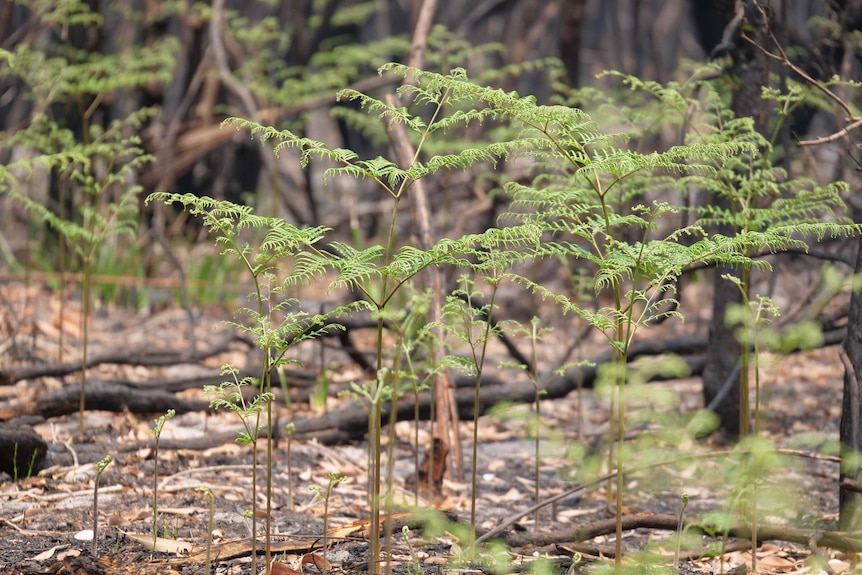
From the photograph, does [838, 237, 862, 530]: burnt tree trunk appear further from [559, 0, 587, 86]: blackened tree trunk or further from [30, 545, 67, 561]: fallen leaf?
[559, 0, 587, 86]: blackened tree trunk

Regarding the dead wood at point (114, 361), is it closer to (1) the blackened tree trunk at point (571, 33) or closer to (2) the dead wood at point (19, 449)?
(2) the dead wood at point (19, 449)

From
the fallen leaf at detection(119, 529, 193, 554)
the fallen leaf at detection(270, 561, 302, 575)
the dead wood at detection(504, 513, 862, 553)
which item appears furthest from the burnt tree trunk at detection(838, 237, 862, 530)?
the fallen leaf at detection(119, 529, 193, 554)

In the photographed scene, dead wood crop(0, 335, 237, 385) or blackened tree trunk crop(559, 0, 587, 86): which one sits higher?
blackened tree trunk crop(559, 0, 587, 86)

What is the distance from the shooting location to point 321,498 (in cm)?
372

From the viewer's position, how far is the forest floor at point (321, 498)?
2.85m

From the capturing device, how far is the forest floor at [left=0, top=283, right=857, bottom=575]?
9.34 ft

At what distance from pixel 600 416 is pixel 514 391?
0.97 metres

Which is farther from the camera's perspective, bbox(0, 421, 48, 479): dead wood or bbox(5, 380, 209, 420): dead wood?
bbox(5, 380, 209, 420): dead wood

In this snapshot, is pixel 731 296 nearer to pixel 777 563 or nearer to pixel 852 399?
pixel 852 399

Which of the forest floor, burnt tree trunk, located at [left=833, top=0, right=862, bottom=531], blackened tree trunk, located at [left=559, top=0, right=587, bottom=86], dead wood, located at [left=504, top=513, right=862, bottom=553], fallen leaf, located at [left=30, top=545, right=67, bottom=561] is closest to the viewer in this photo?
fallen leaf, located at [left=30, top=545, right=67, bottom=561]

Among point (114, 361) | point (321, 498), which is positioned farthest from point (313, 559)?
point (114, 361)


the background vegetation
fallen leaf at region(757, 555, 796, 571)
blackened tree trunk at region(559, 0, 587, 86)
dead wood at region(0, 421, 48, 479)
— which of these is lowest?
fallen leaf at region(757, 555, 796, 571)

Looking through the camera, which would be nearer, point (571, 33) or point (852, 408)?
point (852, 408)

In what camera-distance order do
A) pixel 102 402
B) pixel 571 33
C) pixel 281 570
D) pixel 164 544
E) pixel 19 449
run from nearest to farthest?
pixel 281 570 < pixel 164 544 < pixel 19 449 < pixel 102 402 < pixel 571 33
